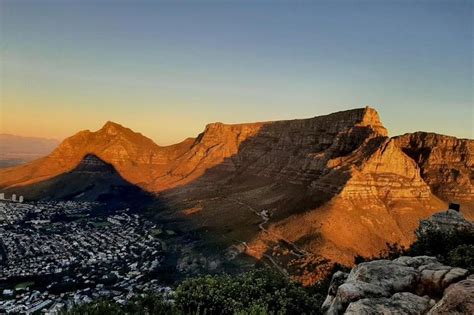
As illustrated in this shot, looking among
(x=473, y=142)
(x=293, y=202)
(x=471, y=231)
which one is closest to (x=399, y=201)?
(x=293, y=202)

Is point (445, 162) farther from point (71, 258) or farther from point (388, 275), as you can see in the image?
point (388, 275)

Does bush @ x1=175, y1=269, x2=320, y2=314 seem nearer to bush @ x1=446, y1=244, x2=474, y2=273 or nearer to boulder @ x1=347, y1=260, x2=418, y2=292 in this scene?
boulder @ x1=347, y1=260, x2=418, y2=292

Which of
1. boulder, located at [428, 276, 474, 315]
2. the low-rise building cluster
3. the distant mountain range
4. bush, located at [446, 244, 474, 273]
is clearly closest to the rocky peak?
the distant mountain range

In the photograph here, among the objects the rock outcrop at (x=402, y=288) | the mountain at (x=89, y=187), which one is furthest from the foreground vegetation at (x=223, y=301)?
the mountain at (x=89, y=187)

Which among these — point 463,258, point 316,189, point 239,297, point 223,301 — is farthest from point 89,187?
point 463,258

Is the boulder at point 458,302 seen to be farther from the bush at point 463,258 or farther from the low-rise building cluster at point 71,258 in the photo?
the low-rise building cluster at point 71,258
